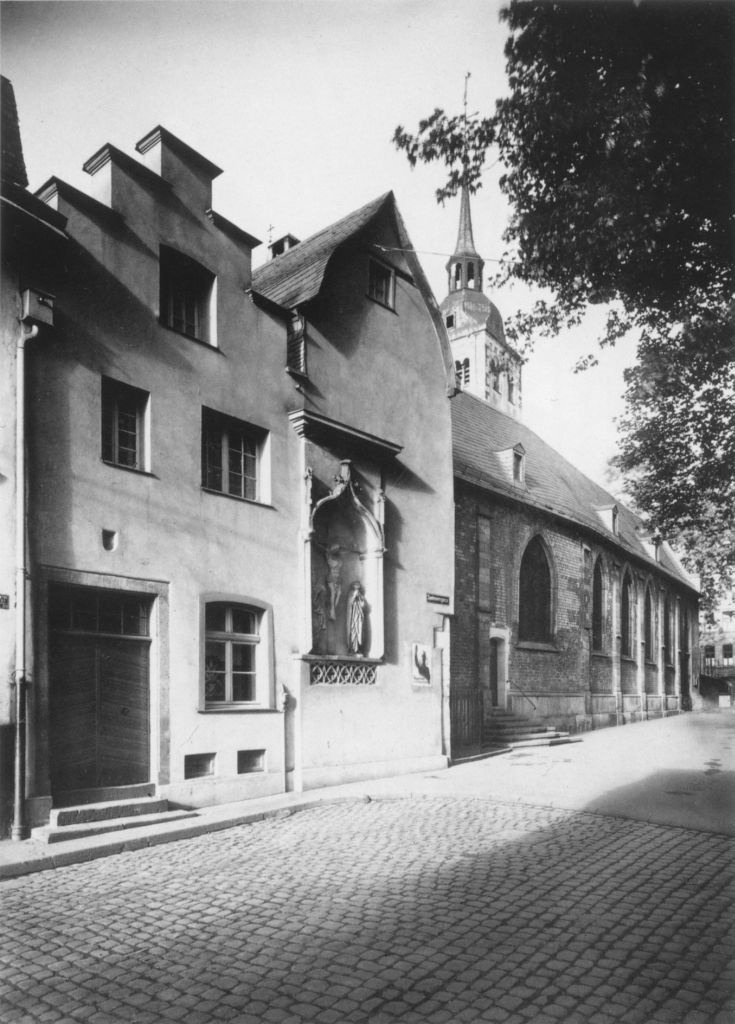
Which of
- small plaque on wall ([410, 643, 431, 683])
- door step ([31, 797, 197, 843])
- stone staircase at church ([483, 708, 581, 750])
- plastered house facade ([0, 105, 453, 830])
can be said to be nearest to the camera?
door step ([31, 797, 197, 843])

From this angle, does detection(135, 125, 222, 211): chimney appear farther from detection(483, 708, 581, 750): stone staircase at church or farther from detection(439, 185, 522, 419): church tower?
detection(439, 185, 522, 419): church tower

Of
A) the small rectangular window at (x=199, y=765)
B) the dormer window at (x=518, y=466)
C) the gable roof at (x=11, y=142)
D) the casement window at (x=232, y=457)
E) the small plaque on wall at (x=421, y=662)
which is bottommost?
the small rectangular window at (x=199, y=765)

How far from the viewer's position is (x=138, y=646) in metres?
9.56

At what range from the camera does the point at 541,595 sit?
21.9m

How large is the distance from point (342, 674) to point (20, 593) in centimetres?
535

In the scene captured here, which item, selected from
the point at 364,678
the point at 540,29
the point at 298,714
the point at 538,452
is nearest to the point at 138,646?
the point at 298,714

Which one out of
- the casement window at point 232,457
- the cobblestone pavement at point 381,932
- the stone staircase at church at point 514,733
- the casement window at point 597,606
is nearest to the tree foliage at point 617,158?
the casement window at point 232,457

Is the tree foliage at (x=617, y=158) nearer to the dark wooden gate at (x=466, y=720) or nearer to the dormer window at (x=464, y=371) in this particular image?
the dark wooden gate at (x=466, y=720)

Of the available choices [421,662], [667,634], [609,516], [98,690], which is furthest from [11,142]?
[667,634]

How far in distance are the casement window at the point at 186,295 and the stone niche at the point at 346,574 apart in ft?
10.1

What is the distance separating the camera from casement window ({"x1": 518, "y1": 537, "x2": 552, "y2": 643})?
20.9 meters

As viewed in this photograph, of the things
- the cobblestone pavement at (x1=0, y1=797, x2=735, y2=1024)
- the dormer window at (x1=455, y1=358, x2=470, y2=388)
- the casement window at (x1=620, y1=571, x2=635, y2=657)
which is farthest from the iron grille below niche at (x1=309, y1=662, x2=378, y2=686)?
the dormer window at (x1=455, y1=358, x2=470, y2=388)

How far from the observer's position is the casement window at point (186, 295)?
1057 cm

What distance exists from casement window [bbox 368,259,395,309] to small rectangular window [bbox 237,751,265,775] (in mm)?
7836
